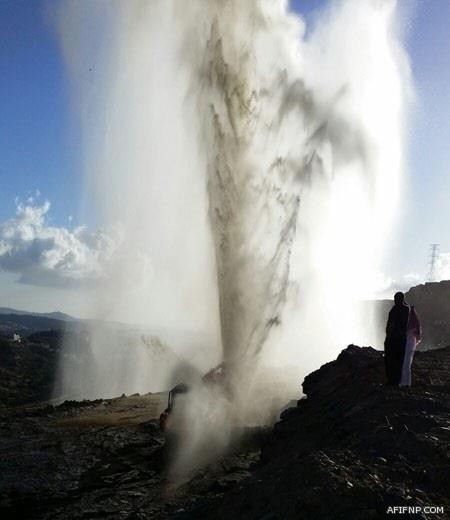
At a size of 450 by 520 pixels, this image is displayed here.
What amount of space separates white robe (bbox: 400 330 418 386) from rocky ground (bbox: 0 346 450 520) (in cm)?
44

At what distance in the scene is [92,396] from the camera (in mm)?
50812

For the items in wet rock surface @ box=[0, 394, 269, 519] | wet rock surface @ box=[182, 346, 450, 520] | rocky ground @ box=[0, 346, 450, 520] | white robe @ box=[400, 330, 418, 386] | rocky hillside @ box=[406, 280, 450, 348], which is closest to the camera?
wet rock surface @ box=[182, 346, 450, 520]

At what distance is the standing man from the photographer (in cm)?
1011

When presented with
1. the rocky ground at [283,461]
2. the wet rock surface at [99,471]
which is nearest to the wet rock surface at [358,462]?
the rocky ground at [283,461]

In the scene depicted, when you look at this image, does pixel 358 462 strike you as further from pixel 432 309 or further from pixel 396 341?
pixel 432 309

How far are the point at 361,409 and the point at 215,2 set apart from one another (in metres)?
18.0

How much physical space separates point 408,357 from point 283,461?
12.8 feet

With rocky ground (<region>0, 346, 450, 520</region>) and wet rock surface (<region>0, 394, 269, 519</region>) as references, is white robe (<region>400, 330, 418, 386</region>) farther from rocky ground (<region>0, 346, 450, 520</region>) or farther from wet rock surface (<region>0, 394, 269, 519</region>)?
wet rock surface (<region>0, 394, 269, 519</region>)

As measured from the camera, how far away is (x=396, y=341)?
33.4ft

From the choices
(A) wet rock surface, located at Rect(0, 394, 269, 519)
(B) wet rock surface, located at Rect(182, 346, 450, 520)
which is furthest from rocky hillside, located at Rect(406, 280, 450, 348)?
(B) wet rock surface, located at Rect(182, 346, 450, 520)

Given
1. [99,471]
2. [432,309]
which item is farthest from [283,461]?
[432,309]

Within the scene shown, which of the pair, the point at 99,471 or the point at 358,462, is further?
the point at 99,471

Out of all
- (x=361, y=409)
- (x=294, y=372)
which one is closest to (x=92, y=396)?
(x=294, y=372)

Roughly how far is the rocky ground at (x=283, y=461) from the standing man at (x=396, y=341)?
44cm
